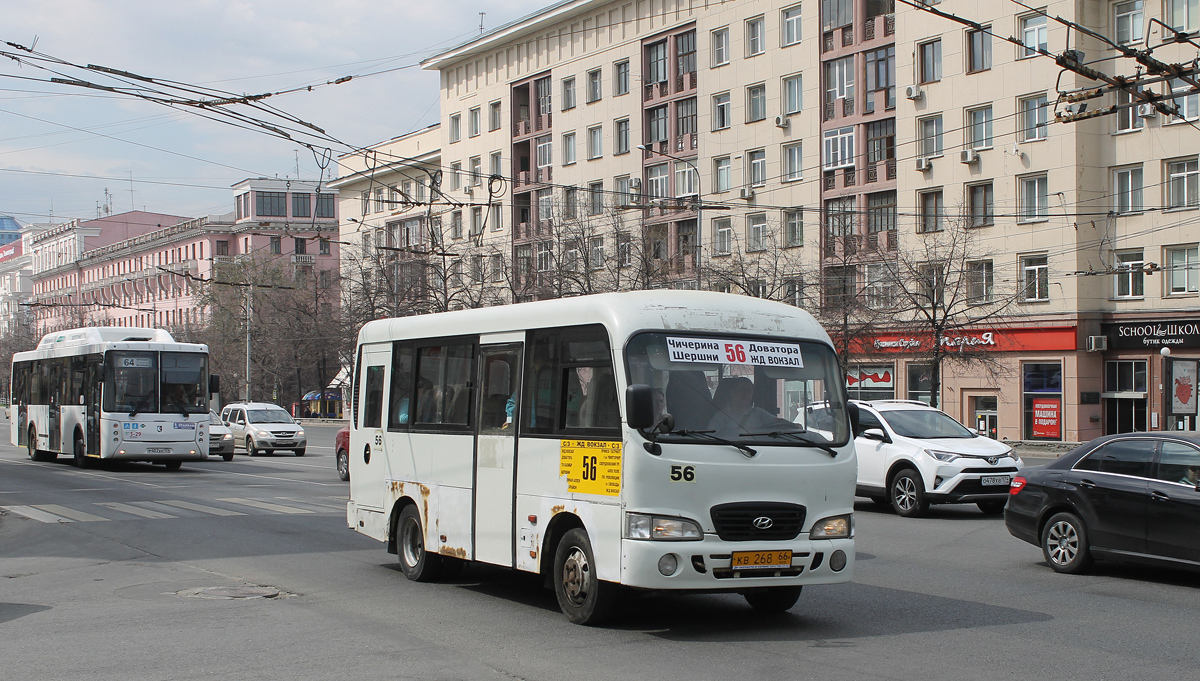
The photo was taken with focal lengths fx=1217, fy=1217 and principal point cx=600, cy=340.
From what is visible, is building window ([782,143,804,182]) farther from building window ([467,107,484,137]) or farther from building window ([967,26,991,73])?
building window ([467,107,484,137])

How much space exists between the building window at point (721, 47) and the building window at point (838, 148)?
7.19 meters

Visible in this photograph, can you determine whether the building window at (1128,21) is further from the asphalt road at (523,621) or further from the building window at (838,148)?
the asphalt road at (523,621)

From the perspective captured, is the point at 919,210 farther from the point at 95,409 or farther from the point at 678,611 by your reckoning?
the point at 678,611

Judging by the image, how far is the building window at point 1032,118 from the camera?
42.3 metres

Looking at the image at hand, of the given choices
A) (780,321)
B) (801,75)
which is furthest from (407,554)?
(801,75)

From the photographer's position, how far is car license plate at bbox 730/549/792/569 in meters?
8.39

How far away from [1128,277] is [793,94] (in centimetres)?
1631

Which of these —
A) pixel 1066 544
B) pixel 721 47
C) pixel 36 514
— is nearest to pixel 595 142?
pixel 721 47

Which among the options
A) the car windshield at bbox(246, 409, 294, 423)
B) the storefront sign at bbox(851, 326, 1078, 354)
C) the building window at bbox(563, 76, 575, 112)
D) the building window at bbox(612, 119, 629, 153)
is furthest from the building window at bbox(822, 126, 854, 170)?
the car windshield at bbox(246, 409, 294, 423)

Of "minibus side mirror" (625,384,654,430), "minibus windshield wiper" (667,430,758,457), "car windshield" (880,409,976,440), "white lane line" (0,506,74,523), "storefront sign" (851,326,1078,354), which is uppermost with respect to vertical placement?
"storefront sign" (851,326,1078,354)

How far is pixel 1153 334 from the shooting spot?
40.7 m

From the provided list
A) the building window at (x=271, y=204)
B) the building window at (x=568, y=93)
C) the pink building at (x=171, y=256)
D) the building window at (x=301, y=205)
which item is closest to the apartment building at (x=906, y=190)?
the building window at (x=568, y=93)

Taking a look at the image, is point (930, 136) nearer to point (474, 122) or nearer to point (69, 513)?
point (474, 122)

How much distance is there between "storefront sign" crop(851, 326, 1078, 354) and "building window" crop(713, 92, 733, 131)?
14086mm
